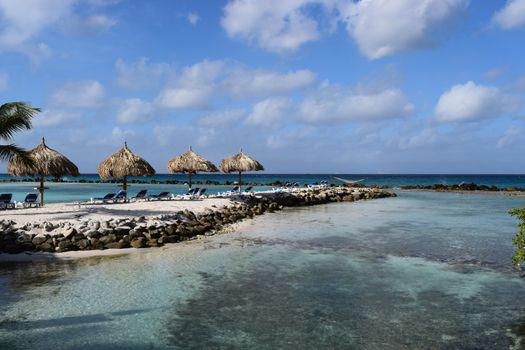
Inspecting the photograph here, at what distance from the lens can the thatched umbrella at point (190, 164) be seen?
25.8 meters

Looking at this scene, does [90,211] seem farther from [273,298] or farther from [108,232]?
[273,298]

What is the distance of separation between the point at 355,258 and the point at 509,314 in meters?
4.72

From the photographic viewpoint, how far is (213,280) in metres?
9.40

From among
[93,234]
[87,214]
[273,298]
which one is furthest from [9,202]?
[273,298]

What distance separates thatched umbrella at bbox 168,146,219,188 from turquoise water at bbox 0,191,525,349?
12240 mm

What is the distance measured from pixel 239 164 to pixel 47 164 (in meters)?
13.8

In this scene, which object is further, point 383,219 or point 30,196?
point 383,219

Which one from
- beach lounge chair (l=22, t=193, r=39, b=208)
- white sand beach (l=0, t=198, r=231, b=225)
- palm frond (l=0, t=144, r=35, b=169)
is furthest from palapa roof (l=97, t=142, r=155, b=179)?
palm frond (l=0, t=144, r=35, b=169)

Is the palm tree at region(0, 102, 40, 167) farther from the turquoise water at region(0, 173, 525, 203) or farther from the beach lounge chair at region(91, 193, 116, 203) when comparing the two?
the turquoise water at region(0, 173, 525, 203)

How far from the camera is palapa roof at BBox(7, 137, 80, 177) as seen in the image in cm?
1775

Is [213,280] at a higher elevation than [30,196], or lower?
lower

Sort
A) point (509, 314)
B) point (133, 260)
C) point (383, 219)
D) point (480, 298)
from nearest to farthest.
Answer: point (509, 314) < point (480, 298) < point (133, 260) < point (383, 219)

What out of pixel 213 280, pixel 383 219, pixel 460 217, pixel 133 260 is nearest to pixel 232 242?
pixel 133 260

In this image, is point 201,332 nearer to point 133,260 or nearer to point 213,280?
point 213,280
